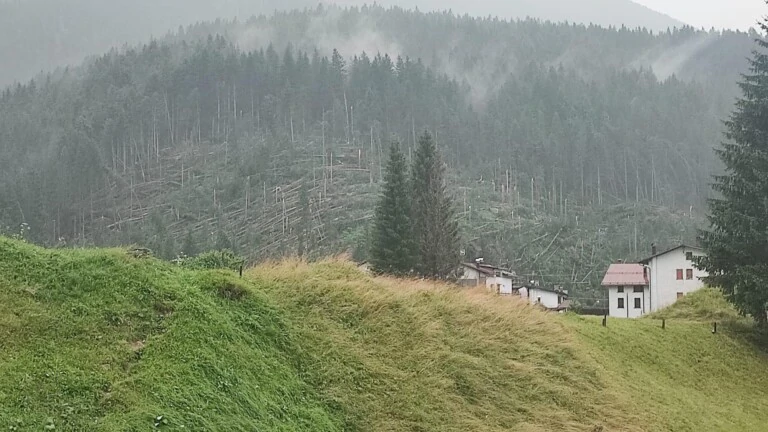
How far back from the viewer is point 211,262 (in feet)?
46.9

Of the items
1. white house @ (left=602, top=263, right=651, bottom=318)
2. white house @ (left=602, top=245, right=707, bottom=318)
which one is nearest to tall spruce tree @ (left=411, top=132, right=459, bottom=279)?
white house @ (left=602, top=245, right=707, bottom=318)

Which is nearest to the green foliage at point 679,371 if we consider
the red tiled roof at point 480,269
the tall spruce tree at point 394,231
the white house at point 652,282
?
the tall spruce tree at point 394,231

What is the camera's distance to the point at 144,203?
102062 mm

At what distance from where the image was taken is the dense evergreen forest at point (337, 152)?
88562mm

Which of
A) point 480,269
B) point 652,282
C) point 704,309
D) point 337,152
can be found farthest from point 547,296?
point 337,152

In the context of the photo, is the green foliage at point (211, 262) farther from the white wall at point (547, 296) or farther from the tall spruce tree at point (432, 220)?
the white wall at point (547, 296)

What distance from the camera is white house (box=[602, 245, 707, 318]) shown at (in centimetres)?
4500

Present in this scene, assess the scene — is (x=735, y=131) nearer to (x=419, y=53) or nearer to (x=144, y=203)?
(x=144, y=203)

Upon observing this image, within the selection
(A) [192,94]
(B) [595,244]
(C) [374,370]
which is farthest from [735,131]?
(A) [192,94]

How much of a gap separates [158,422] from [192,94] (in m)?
126

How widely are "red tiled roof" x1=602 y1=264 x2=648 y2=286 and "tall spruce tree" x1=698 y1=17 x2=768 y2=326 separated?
1135 inches

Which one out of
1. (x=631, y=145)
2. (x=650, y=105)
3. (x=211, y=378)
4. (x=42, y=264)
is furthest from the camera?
(x=650, y=105)

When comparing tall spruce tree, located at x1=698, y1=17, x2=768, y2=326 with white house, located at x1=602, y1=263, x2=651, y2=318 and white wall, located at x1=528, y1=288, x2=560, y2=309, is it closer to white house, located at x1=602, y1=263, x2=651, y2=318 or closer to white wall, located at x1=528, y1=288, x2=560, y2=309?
white house, located at x1=602, y1=263, x2=651, y2=318

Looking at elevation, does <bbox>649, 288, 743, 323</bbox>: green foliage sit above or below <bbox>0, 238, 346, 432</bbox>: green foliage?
below
